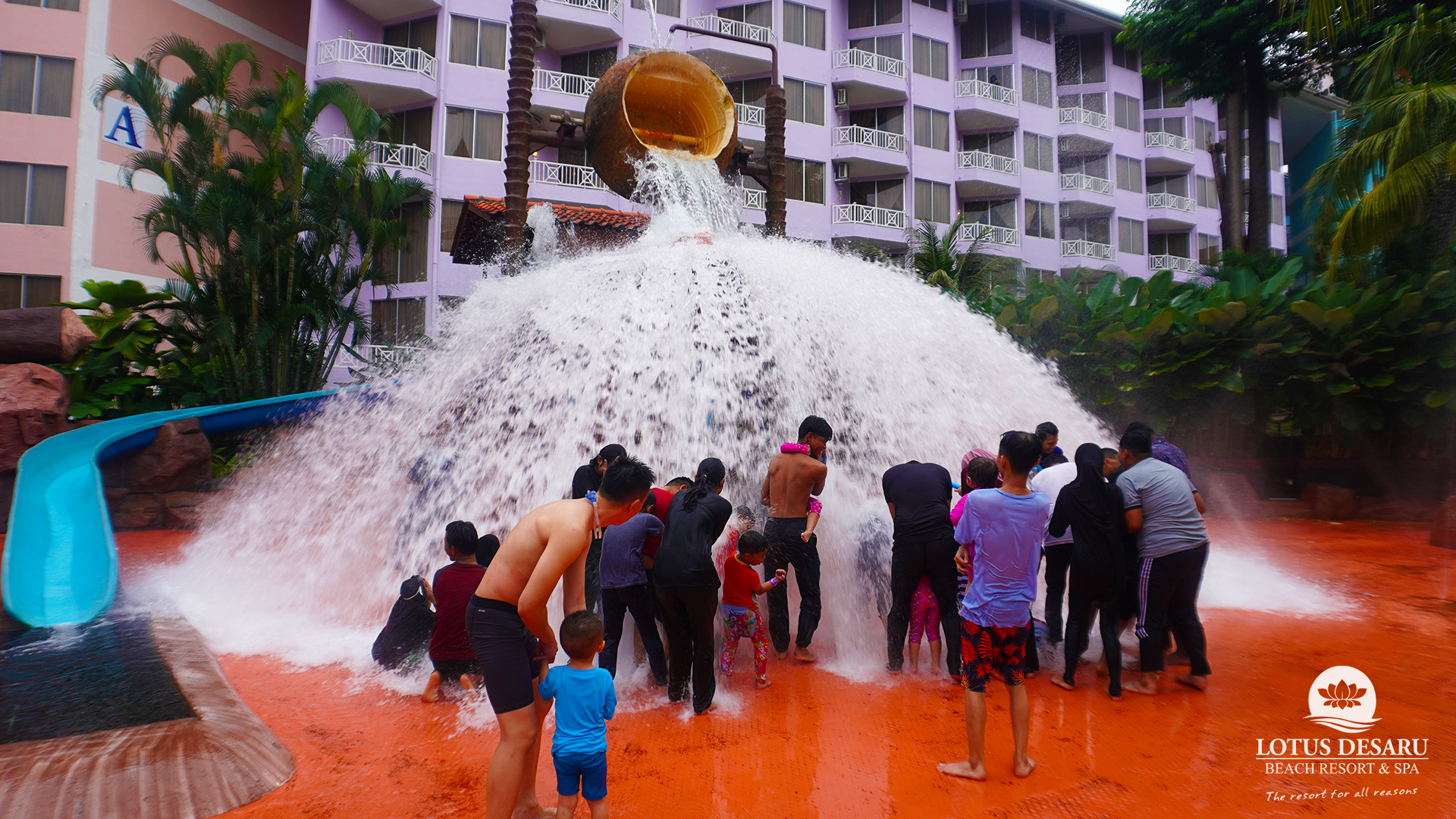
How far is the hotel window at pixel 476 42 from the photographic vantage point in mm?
22984

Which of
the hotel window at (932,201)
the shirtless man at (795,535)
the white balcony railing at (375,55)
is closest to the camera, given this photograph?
the shirtless man at (795,535)

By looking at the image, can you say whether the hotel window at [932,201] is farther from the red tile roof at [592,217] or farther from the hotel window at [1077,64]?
the red tile roof at [592,217]

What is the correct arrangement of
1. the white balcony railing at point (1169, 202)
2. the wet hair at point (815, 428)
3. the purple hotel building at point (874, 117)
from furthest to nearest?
the white balcony railing at point (1169, 202), the purple hotel building at point (874, 117), the wet hair at point (815, 428)

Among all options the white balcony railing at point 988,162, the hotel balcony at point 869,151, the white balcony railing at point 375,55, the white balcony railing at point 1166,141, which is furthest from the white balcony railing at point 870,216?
the white balcony railing at point 1166,141

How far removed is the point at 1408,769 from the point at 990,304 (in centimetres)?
1197

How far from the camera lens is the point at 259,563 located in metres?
7.68

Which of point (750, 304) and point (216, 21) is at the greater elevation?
point (216, 21)

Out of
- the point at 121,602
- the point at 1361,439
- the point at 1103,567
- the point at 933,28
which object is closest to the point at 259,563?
the point at 121,602

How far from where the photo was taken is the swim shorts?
149 inches

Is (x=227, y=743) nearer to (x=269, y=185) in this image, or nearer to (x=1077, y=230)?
(x=269, y=185)

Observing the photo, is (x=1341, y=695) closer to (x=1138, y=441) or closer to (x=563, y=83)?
(x=1138, y=441)

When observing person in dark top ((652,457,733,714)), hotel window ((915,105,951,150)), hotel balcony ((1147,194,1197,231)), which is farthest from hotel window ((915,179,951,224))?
person in dark top ((652,457,733,714))

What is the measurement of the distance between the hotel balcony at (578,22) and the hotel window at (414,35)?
3.34 metres

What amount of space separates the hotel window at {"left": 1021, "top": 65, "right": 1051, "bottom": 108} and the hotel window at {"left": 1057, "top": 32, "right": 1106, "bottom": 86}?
219cm
